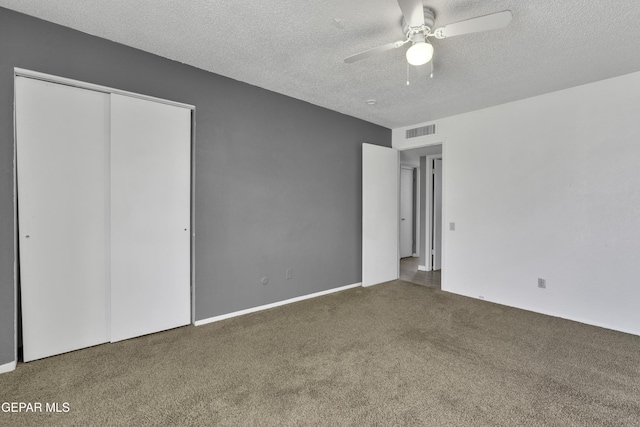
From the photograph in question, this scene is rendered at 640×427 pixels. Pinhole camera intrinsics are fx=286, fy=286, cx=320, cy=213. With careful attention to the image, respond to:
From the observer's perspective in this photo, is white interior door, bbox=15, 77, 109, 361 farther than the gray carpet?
Yes

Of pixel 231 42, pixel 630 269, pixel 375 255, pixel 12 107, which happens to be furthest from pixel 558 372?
pixel 12 107

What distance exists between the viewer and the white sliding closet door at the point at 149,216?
255cm

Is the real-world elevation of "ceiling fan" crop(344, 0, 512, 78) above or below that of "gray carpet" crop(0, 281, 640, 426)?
above

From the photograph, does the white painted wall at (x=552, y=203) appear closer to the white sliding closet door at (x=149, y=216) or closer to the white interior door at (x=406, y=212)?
the white interior door at (x=406, y=212)

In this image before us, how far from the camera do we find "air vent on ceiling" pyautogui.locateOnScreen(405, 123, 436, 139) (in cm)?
448

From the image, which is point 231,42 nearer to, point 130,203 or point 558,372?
point 130,203

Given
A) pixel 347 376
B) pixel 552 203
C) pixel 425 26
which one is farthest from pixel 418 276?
pixel 425 26

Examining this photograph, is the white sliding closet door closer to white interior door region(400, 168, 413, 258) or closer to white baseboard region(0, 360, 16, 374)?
white baseboard region(0, 360, 16, 374)

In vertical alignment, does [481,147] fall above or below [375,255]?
above

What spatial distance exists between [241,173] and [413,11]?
88.2 inches

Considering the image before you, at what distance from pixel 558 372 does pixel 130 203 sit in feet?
12.4

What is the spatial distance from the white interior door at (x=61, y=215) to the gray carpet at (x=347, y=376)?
28cm

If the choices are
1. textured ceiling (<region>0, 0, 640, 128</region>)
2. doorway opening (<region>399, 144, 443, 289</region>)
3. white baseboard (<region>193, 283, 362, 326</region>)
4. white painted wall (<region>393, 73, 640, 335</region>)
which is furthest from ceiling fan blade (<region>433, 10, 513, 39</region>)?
doorway opening (<region>399, 144, 443, 289</region>)

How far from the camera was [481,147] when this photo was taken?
155 inches
